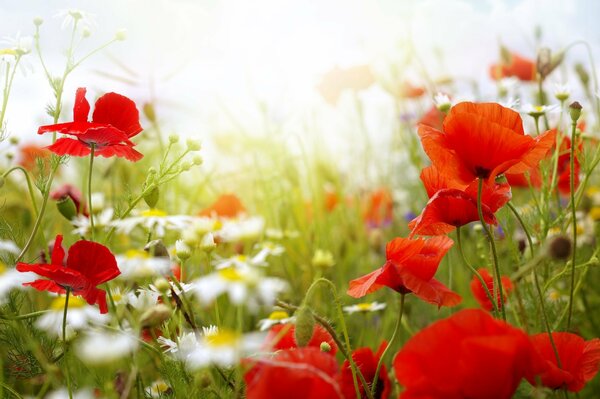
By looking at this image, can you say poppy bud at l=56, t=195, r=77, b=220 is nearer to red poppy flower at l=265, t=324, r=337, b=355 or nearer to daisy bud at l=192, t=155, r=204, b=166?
daisy bud at l=192, t=155, r=204, b=166

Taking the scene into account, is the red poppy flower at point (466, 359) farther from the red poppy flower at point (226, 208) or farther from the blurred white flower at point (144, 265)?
the red poppy flower at point (226, 208)

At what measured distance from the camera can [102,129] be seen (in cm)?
65

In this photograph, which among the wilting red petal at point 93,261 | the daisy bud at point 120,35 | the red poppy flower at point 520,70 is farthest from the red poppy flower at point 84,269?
the red poppy flower at point 520,70

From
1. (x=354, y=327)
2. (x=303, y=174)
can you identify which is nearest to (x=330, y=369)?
(x=354, y=327)

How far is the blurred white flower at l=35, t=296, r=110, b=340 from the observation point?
2.03 feet

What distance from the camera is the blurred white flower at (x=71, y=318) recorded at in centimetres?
62

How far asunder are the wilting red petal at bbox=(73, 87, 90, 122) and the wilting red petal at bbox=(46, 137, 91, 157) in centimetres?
2

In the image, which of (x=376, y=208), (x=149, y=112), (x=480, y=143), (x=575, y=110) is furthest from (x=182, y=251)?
(x=376, y=208)

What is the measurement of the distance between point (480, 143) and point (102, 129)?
0.33m

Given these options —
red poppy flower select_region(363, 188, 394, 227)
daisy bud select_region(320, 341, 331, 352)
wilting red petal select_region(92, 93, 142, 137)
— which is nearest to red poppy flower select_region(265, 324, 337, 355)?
daisy bud select_region(320, 341, 331, 352)

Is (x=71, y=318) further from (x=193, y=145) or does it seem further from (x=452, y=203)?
(x=452, y=203)

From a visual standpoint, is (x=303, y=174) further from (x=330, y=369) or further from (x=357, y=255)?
(x=330, y=369)

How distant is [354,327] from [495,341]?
3.08 ft

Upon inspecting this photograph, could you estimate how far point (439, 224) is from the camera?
0.61 m
